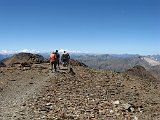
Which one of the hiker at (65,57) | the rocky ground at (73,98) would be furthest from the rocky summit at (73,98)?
the hiker at (65,57)

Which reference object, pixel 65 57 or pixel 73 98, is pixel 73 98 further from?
pixel 65 57

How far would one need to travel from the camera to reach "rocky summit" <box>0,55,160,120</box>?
18.8m

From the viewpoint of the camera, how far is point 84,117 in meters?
18.2

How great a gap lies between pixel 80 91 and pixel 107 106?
20.9 feet

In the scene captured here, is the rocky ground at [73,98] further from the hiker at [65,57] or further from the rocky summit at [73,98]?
the hiker at [65,57]

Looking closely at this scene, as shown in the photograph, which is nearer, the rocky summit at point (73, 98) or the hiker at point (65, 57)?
the rocky summit at point (73, 98)

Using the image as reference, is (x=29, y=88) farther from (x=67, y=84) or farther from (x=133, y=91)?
(x=133, y=91)

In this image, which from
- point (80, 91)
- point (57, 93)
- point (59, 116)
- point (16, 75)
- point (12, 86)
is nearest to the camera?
point (59, 116)

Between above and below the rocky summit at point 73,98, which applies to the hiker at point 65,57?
above

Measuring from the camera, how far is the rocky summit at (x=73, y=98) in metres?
18.8

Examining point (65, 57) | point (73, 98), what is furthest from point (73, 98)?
point (65, 57)

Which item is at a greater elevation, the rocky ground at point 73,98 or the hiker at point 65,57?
the hiker at point 65,57

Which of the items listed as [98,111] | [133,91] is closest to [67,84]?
[133,91]

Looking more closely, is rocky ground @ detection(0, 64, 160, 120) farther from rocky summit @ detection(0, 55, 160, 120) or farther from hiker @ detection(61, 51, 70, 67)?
hiker @ detection(61, 51, 70, 67)
